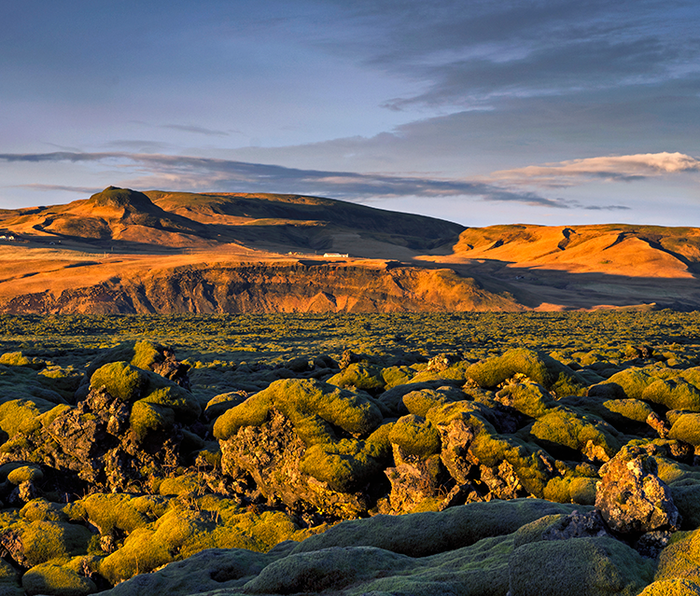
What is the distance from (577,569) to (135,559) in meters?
12.3

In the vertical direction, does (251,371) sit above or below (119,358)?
below

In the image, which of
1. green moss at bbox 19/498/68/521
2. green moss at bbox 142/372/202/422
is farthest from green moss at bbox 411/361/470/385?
green moss at bbox 19/498/68/521

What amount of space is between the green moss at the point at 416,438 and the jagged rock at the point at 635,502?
7.32m

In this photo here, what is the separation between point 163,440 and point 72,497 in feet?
11.8

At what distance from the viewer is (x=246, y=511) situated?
18.3 meters

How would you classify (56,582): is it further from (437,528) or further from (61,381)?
(61,381)

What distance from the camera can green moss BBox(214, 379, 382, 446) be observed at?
19.2 metres

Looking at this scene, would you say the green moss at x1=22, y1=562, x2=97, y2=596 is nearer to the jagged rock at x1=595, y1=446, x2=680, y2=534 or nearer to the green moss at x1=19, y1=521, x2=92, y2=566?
the green moss at x1=19, y1=521, x2=92, y2=566

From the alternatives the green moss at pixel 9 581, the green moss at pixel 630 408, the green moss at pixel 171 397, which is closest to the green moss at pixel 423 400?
the green moss at pixel 630 408

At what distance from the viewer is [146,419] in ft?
68.7

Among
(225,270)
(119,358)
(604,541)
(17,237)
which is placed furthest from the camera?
(17,237)

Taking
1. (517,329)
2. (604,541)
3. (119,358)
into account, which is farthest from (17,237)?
(604,541)

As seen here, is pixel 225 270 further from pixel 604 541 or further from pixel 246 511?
pixel 604 541

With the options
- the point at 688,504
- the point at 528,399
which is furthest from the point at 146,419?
the point at 688,504
